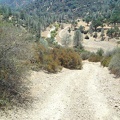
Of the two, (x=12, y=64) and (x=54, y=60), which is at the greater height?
(x=12, y=64)

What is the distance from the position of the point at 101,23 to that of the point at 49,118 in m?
132

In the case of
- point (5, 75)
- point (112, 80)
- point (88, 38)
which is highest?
point (5, 75)

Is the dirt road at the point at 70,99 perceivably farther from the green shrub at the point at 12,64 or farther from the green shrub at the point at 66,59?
the green shrub at the point at 66,59

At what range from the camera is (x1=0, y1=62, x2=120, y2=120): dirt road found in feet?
45.9

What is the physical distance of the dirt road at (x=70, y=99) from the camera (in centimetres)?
1398

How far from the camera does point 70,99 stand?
16.8 m

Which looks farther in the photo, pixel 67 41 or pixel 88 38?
pixel 88 38

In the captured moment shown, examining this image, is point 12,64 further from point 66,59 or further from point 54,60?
point 66,59

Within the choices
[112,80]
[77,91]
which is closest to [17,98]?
[77,91]

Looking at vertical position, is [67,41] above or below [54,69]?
below

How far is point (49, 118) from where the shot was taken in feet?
44.3

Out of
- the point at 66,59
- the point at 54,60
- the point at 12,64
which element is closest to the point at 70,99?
the point at 12,64

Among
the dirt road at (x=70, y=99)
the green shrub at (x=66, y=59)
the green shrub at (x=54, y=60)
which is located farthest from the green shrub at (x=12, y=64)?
the green shrub at (x=66, y=59)

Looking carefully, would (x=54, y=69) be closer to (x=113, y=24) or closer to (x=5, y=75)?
(x=5, y=75)
